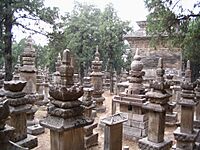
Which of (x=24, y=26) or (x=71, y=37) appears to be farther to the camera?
(x=71, y=37)

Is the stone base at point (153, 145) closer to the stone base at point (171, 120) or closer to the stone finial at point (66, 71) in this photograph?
the stone finial at point (66, 71)

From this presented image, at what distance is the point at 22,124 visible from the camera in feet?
16.1

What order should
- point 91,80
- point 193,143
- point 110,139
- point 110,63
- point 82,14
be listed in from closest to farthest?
point 110,139
point 193,143
point 91,80
point 110,63
point 82,14

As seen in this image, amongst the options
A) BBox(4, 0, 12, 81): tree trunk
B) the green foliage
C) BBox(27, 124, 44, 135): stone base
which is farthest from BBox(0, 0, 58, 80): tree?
the green foliage

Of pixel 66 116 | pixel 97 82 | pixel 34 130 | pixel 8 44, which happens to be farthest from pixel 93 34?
pixel 66 116

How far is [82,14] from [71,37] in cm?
274

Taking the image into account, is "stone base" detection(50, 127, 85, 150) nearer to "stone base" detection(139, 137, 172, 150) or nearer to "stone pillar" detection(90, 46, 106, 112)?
"stone base" detection(139, 137, 172, 150)

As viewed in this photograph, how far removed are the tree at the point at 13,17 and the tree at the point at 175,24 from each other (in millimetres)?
5844

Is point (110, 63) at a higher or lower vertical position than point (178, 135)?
higher

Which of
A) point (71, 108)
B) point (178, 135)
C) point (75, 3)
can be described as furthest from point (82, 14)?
point (71, 108)

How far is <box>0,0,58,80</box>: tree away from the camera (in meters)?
11.1

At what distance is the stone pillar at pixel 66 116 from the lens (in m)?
3.32

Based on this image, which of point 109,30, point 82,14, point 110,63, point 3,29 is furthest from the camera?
point 82,14

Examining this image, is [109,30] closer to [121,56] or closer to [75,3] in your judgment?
[121,56]
